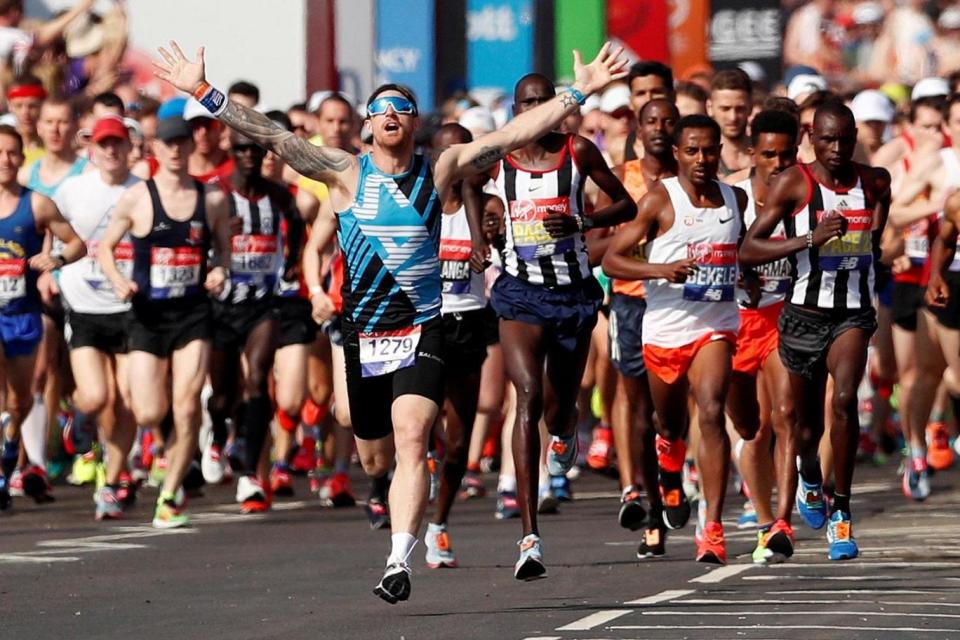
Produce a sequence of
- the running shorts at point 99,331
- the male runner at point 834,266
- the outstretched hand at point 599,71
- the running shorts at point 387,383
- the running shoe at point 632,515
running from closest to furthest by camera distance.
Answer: the running shorts at point 387,383, the outstretched hand at point 599,71, the male runner at point 834,266, the running shoe at point 632,515, the running shorts at point 99,331

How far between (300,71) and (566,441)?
1171 cm

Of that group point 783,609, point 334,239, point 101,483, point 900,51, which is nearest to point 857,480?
point 334,239

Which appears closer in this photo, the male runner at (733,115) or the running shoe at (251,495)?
the male runner at (733,115)

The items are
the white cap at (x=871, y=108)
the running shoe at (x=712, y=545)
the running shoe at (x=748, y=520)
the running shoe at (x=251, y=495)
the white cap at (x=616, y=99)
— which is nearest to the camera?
the running shoe at (x=712, y=545)

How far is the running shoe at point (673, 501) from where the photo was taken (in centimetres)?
1366

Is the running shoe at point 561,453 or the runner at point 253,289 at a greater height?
the runner at point 253,289

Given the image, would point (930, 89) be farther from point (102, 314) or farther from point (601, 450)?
point (102, 314)

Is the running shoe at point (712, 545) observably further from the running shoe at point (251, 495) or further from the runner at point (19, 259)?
the runner at point (19, 259)

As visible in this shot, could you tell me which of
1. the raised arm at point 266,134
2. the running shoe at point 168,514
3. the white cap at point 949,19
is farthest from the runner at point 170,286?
the white cap at point 949,19

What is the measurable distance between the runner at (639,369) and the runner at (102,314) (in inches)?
128

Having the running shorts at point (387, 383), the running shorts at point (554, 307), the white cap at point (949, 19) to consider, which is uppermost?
the white cap at point (949, 19)

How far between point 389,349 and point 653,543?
2.66m

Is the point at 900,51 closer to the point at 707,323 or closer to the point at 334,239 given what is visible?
the point at 334,239

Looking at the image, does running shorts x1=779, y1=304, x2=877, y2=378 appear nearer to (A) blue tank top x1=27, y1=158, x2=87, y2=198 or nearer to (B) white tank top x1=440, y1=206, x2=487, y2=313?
(B) white tank top x1=440, y1=206, x2=487, y2=313
